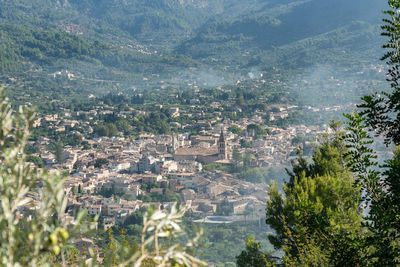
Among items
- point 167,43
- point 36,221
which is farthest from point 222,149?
point 167,43

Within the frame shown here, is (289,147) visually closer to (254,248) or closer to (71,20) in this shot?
(254,248)

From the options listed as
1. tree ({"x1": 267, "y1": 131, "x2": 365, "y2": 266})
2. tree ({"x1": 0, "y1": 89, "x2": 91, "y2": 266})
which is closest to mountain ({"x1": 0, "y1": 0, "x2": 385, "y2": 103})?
tree ({"x1": 267, "y1": 131, "x2": 365, "y2": 266})

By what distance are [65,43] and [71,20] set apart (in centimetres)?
2398

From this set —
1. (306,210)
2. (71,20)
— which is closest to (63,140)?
(306,210)

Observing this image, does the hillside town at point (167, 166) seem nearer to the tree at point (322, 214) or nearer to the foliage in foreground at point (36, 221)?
the tree at point (322, 214)

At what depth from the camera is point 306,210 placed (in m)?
3.12

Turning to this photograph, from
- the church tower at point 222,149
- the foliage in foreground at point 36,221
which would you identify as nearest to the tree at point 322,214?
the foliage in foreground at point 36,221

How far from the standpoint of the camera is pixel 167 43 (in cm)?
9669

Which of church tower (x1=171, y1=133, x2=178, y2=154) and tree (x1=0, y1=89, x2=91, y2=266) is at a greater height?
church tower (x1=171, y1=133, x2=178, y2=154)

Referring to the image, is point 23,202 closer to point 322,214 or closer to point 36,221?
point 36,221

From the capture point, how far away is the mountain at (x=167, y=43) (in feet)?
206

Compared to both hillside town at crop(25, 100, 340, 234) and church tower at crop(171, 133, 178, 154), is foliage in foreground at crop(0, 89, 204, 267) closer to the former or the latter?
hillside town at crop(25, 100, 340, 234)

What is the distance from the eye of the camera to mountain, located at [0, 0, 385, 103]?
62844 millimetres

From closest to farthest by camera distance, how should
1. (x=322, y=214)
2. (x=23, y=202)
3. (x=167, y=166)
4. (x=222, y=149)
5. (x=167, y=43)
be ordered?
1. (x=23, y=202)
2. (x=322, y=214)
3. (x=167, y=166)
4. (x=222, y=149)
5. (x=167, y=43)
